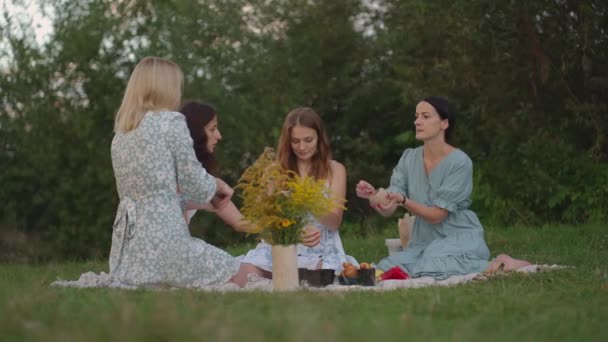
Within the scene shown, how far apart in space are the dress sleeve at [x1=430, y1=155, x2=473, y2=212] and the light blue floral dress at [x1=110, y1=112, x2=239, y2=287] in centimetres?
201

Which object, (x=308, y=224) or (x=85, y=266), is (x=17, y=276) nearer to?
(x=85, y=266)

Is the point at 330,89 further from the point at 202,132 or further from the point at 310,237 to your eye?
the point at 310,237

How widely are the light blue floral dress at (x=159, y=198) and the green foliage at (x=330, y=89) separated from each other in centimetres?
747

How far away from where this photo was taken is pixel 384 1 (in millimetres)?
17328

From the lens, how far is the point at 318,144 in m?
7.25

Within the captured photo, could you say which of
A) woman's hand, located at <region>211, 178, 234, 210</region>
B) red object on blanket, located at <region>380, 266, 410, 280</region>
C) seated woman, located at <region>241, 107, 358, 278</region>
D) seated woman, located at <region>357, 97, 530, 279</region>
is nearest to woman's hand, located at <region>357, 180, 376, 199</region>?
seated woman, located at <region>357, 97, 530, 279</region>

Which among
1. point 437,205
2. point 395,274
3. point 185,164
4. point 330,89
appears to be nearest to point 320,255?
point 395,274

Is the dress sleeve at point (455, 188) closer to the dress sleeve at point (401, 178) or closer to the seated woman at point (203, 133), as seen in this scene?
the dress sleeve at point (401, 178)

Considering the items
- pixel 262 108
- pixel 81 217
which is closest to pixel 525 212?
pixel 262 108

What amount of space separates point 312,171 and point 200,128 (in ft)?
2.96

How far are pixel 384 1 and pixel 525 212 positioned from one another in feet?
17.8

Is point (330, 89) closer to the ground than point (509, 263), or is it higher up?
higher up

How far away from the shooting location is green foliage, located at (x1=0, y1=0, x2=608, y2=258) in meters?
12.9

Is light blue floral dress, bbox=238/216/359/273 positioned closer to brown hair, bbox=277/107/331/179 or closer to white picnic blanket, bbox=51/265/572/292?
white picnic blanket, bbox=51/265/572/292
